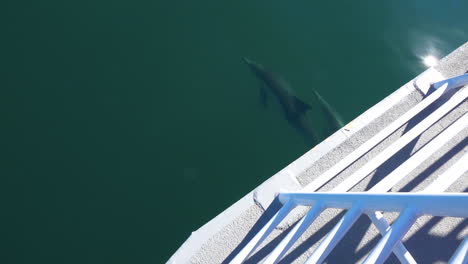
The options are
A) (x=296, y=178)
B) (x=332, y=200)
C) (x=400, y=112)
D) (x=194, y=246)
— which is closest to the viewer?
(x=332, y=200)

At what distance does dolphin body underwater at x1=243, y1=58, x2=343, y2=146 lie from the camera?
21.2 feet

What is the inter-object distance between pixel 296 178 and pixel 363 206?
217cm

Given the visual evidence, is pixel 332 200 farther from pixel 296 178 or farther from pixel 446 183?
pixel 296 178

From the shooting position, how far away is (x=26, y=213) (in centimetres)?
552

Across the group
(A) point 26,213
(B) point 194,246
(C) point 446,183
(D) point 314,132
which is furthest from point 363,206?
(A) point 26,213

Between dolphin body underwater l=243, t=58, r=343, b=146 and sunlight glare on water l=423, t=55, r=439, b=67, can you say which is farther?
sunlight glare on water l=423, t=55, r=439, b=67

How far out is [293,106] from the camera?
652 centimetres

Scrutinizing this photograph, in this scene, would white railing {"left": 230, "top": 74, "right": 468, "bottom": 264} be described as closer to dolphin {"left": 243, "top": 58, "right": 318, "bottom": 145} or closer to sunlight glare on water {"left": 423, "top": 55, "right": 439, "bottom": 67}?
dolphin {"left": 243, "top": 58, "right": 318, "bottom": 145}

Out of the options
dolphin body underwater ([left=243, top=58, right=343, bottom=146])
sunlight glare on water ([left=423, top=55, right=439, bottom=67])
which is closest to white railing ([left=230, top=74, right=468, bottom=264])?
dolphin body underwater ([left=243, top=58, right=343, bottom=146])

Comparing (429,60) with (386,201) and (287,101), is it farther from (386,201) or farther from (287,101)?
(386,201)

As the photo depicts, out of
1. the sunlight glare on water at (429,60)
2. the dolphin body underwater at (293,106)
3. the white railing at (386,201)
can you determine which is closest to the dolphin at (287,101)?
the dolphin body underwater at (293,106)

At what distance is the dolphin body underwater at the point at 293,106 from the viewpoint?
6449 millimetres

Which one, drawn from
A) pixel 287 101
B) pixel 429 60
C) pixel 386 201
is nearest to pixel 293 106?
pixel 287 101

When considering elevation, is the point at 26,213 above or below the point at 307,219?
above
